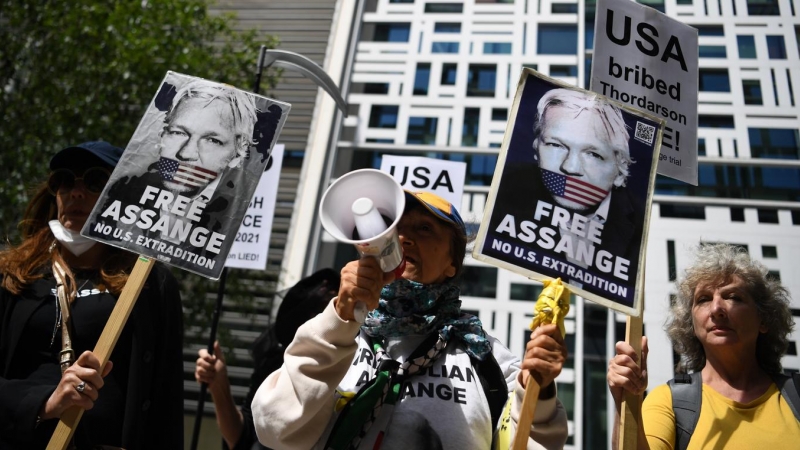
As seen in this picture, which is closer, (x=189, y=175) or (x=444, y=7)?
(x=189, y=175)

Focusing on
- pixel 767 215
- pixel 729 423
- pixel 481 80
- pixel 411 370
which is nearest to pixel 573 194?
pixel 411 370

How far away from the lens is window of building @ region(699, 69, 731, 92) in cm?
750

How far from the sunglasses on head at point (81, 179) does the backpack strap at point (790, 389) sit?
284 cm

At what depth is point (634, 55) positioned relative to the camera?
2914 mm

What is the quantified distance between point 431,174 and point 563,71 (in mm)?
3741

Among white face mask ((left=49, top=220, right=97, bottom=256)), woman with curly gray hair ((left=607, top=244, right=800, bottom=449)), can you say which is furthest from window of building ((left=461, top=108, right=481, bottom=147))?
white face mask ((left=49, top=220, right=97, bottom=256))

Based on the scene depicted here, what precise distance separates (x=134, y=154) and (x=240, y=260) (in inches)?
123

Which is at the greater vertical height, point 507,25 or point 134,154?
point 507,25

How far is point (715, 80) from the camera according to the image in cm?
756

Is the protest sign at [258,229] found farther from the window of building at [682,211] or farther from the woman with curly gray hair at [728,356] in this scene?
the window of building at [682,211]

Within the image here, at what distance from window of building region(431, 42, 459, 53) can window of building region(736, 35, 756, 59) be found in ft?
10.2

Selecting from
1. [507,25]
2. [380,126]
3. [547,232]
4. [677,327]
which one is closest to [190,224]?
[547,232]

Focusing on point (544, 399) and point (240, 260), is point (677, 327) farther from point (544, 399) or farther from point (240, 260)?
point (240, 260)

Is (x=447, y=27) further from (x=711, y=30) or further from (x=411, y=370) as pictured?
(x=411, y=370)
